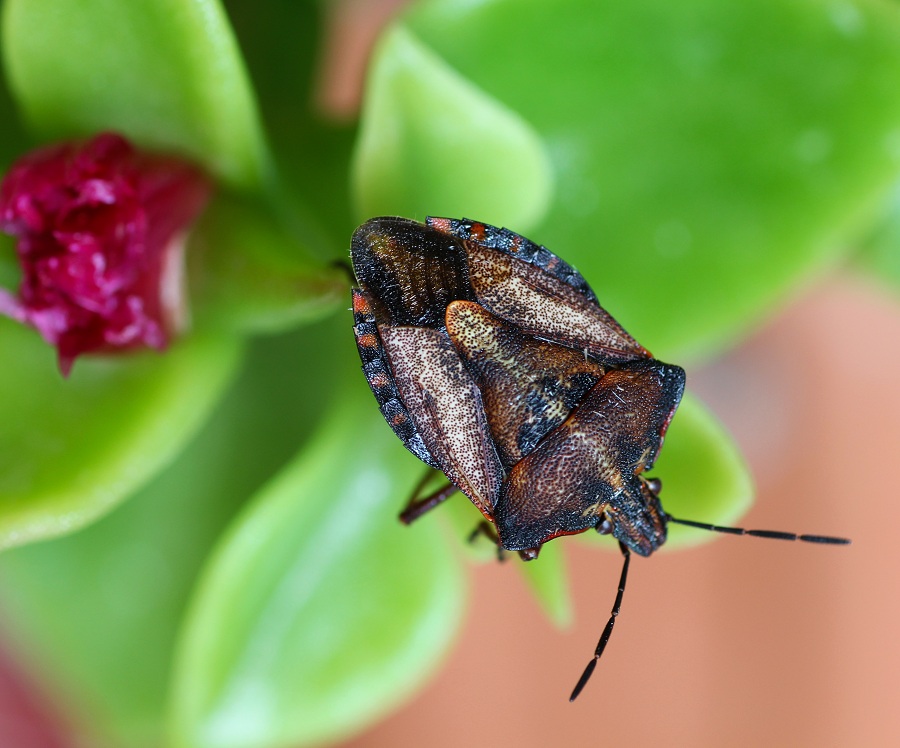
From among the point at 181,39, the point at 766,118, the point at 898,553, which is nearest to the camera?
the point at 181,39

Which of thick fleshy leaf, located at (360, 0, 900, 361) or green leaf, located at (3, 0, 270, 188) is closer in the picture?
green leaf, located at (3, 0, 270, 188)

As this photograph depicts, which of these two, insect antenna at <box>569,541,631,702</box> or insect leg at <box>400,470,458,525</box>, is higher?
insect leg at <box>400,470,458,525</box>

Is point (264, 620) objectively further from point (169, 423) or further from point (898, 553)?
point (898, 553)

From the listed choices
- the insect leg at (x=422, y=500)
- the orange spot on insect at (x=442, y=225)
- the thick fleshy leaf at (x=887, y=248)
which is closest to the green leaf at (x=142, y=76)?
the orange spot on insect at (x=442, y=225)

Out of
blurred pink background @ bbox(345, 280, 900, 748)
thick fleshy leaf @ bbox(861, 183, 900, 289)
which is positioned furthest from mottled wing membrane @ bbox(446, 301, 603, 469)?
blurred pink background @ bbox(345, 280, 900, 748)

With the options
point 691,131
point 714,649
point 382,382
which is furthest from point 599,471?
point 714,649

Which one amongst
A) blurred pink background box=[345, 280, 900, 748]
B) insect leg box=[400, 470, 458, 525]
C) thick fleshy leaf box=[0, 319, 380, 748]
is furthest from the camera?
blurred pink background box=[345, 280, 900, 748]

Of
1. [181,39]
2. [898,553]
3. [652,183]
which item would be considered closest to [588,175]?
[652,183]

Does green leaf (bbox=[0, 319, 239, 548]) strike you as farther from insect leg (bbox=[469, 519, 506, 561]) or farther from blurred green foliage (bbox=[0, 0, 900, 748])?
insect leg (bbox=[469, 519, 506, 561])

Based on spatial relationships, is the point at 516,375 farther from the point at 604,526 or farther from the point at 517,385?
the point at 604,526
